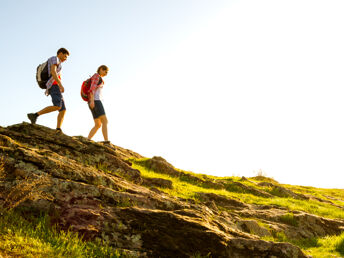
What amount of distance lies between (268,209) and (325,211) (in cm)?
438

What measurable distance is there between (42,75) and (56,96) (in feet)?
3.55

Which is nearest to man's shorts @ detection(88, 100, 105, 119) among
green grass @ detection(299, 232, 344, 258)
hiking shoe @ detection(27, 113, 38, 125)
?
hiking shoe @ detection(27, 113, 38, 125)

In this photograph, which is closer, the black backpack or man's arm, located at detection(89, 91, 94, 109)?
the black backpack

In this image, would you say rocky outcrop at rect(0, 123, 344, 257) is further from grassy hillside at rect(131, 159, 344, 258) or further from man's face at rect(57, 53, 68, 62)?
man's face at rect(57, 53, 68, 62)

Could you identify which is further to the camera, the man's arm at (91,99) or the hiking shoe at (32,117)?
the man's arm at (91,99)

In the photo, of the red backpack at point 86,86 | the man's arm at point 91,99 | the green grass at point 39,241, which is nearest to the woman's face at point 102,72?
the red backpack at point 86,86

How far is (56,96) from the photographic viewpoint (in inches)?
440

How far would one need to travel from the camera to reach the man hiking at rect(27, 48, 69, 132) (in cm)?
1098

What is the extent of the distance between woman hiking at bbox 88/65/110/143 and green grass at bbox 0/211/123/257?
27.6ft

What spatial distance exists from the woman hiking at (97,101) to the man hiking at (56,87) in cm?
221

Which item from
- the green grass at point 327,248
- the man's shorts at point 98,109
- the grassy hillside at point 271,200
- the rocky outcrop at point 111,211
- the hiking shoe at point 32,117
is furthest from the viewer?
the man's shorts at point 98,109

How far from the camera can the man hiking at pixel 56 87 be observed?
36.0ft

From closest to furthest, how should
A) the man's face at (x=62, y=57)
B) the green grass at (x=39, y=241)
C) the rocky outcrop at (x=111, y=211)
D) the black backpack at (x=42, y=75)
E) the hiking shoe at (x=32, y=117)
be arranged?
the green grass at (x=39, y=241) → the rocky outcrop at (x=111, y=211) → the hiking shoe at (x=32, y=117) → the black backpack at (x=42, y=75) → the man's face at (x=62, y=57)

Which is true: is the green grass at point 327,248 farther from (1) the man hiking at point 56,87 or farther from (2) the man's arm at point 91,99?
(2) the man's arm at point 91,99
